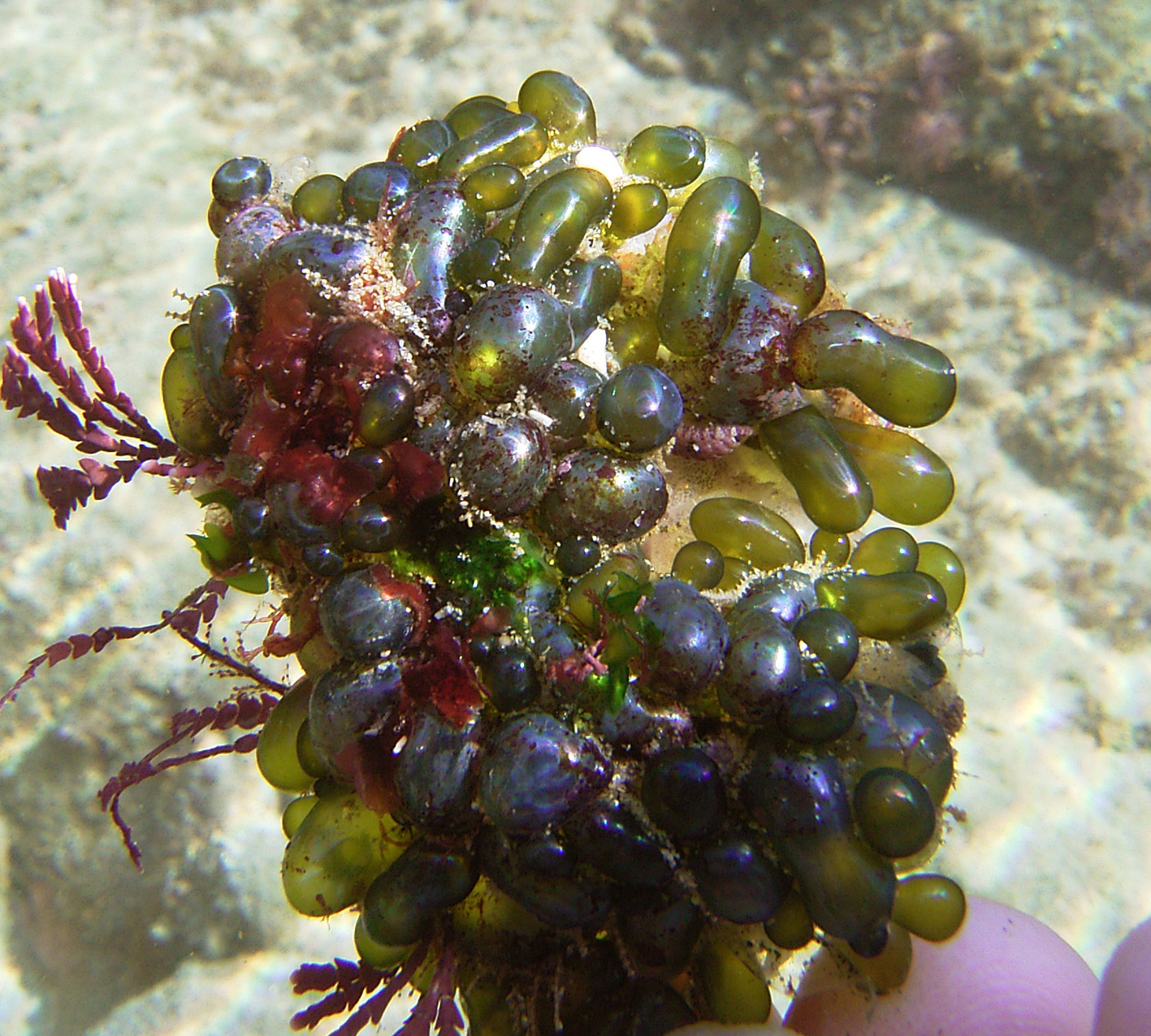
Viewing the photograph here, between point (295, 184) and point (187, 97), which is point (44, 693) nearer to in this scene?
point (295, 184)

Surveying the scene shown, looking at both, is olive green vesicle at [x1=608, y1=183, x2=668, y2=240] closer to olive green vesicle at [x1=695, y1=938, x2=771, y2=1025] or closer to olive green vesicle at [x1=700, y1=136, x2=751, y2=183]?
olive green vesicle at [x1=700, y1=136, x2=751, y2=183]

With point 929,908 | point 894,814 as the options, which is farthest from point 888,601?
point 929,908

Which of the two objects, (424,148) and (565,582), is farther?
(424,148)

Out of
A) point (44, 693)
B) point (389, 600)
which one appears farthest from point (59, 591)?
point (389, 600)

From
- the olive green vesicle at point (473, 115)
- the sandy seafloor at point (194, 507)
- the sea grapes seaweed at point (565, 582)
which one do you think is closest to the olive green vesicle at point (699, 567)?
the sea grapes seaweed at point (565, 582)

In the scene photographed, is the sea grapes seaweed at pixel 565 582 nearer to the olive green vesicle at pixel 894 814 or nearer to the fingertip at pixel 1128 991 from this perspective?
the olive green vesicle at pixel 894 814

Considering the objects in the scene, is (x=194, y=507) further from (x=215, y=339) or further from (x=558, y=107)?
(x=558, y=107)
